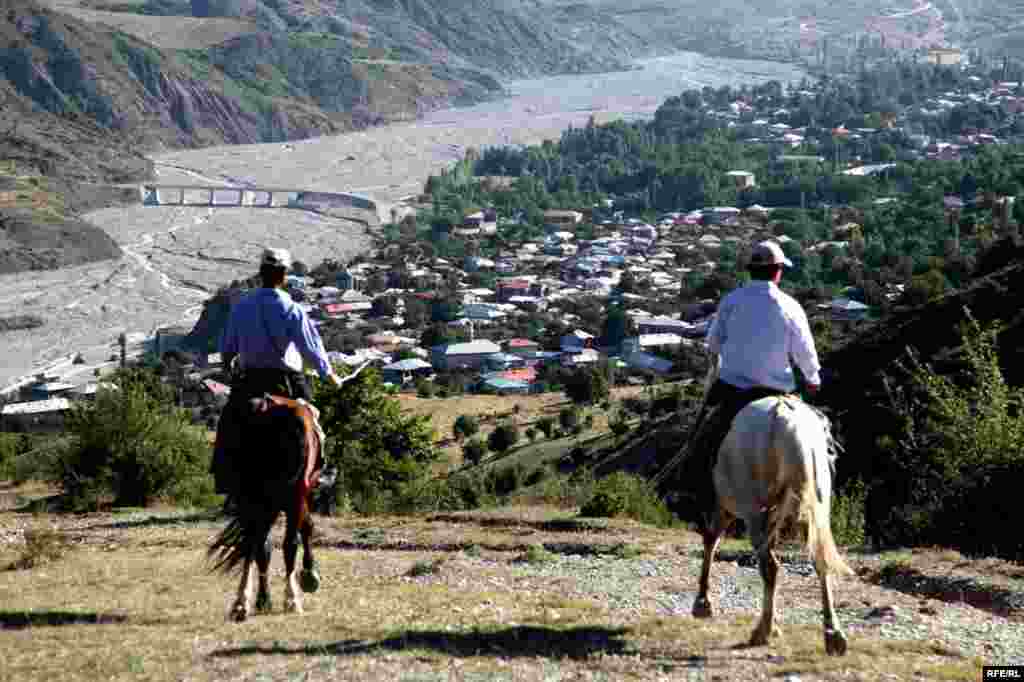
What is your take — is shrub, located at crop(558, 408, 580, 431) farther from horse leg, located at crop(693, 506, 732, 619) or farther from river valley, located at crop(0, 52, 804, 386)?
horse leg, located at crop(693, 506, 732, 619)

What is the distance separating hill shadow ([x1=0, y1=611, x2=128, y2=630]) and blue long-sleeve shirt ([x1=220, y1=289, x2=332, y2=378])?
1.63m

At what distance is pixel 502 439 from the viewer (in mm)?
33375

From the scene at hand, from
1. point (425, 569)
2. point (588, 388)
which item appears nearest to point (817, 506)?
point (425, 569)

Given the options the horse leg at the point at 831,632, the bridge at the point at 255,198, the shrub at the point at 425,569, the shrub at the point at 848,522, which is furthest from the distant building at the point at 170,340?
the horse leg at the point at 831,632

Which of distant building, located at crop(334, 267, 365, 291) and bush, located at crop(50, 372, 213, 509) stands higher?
bush, located at crop(50, 372, 213, 509)

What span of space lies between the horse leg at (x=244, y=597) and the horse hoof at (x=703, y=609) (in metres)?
2.40

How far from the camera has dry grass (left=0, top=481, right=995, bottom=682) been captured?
6527 millimetres

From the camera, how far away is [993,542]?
11367 mm

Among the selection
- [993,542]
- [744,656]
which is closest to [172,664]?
[744,656]

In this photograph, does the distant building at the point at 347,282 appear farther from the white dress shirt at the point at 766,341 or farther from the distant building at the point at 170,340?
the white dress shirt at the point at 766,341

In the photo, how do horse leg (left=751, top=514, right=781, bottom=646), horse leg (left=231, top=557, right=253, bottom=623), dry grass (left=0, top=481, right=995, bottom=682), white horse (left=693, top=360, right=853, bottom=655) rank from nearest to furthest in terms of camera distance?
dry grass (left=0, top=481, right=995, bottom=682)
white horse (left=693, top=360, right=853, bottom=655)
horse leg (left=751, top=514, right=781, bottom=646)
horse leg (left=231, top=557, right=253, bottom=623)

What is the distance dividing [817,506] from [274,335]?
2982 mm

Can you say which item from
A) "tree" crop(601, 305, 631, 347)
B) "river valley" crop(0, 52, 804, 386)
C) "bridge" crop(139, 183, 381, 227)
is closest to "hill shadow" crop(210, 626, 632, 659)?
"river valley" crop(0, 52, 804, 386)

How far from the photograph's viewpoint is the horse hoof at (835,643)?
6.59 metres
